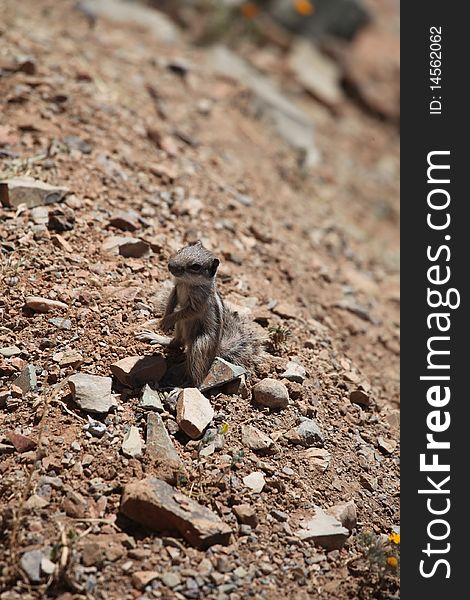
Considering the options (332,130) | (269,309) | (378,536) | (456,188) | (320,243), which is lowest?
(378,536)

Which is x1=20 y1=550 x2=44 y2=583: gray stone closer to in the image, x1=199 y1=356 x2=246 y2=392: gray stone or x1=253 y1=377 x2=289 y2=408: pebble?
x1=199 y1=356 x2=246 y2=392: gray stone

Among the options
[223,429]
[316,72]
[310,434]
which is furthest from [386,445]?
[316,72]

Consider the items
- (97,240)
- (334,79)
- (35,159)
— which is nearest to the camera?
(97,240)

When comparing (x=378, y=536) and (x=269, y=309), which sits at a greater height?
(x=269, y=309)

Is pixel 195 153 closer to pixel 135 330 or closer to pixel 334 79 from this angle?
pixel 135 330

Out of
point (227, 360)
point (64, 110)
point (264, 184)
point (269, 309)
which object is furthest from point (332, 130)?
point (227, 360)
